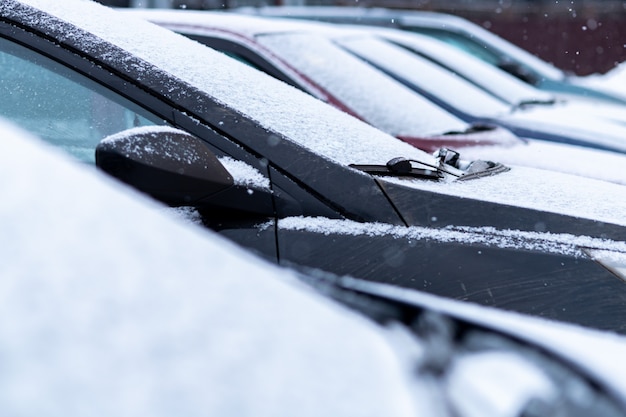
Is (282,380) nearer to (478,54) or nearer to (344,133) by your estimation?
(344,133)

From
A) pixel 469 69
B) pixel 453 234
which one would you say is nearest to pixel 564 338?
pixel 453 234

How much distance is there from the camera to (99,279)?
4.05 ft

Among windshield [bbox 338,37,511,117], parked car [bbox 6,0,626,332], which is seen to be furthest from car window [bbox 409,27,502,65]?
parked car [bbox 6,0,626,332]

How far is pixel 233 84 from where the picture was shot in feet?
8.68

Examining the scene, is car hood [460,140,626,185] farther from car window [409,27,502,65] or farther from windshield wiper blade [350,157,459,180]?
car window [409,27,502,65]

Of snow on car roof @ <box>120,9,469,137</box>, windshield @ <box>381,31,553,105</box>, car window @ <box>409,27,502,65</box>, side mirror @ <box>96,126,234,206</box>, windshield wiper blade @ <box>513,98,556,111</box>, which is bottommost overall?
car window @ <box>409,27,502,65</box>

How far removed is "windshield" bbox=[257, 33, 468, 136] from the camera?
4801 mm

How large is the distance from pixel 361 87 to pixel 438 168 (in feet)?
7.42

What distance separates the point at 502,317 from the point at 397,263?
3.05 feet

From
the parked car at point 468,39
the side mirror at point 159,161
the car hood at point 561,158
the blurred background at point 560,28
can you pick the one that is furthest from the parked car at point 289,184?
the blurred background at point 560,28

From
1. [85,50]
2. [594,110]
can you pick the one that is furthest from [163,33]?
[594,110]

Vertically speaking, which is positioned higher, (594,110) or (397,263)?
(397,263)

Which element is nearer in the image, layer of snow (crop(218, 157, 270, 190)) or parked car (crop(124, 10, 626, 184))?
layer of snow (crop(218, 157, 270, 190))

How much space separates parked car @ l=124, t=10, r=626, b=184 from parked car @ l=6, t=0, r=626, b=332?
1.98m
